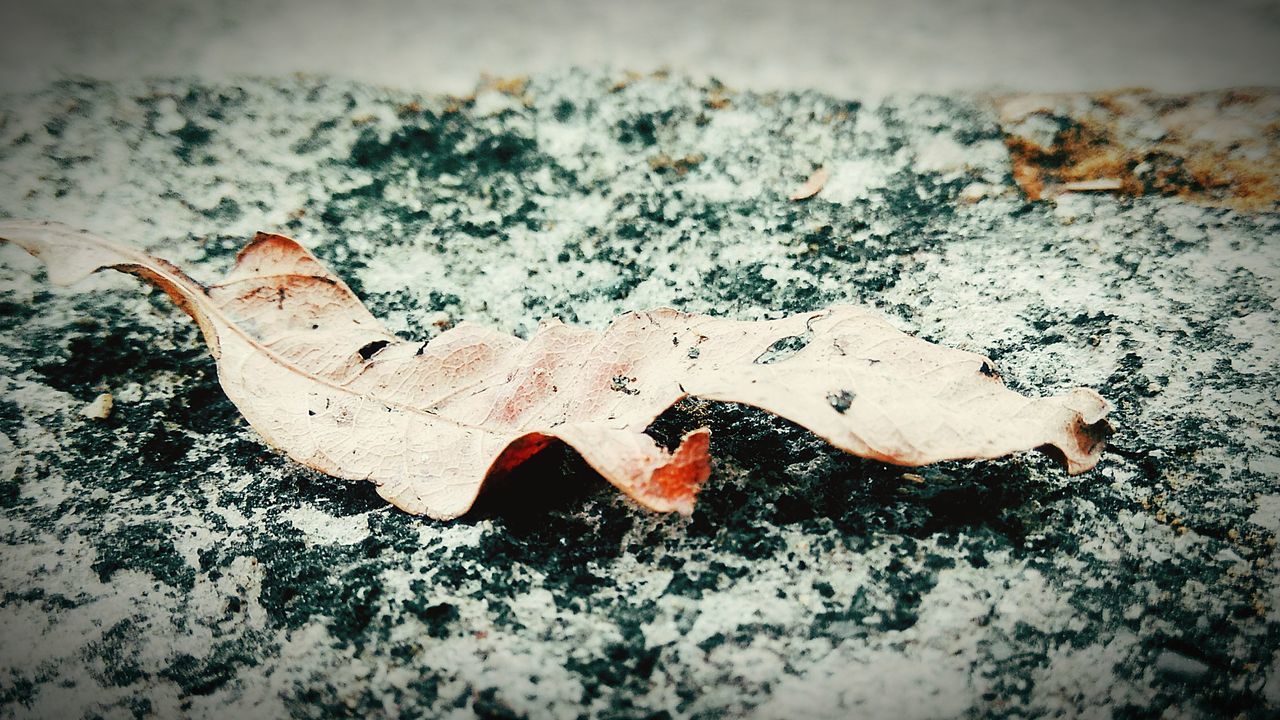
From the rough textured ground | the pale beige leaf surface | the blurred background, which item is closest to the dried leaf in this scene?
the rough textured ground

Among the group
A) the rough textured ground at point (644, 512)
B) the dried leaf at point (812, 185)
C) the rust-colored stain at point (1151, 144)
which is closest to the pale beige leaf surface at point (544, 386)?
the rough textured ground at point (644, 512)

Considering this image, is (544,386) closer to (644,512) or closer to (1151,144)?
(644,512)

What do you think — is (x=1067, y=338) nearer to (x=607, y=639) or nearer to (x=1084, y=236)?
(x=1084, y=236)

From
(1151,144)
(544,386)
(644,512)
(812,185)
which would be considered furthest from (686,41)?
(644,512)

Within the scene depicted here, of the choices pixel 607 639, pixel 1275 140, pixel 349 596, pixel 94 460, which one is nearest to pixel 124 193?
pixel 94 460

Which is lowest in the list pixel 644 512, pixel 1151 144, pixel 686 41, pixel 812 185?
pixel 644 512

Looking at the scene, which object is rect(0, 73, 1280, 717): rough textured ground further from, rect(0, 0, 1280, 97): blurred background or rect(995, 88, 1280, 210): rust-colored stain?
rect(0, 0, 1280, 97): blurred background
